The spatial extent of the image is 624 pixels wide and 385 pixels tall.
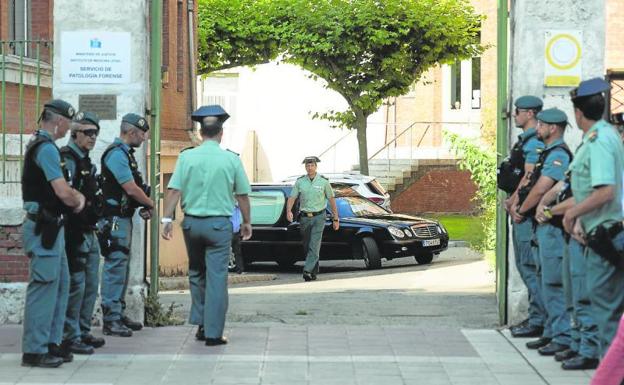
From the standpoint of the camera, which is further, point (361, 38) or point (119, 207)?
point (361, 38)

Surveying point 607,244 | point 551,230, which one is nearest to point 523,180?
point 551,230

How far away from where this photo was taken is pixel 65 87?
12062mm

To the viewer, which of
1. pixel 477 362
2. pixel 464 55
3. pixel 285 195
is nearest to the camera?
pixel 477 362

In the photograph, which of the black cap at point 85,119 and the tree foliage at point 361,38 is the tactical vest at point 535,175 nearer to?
the black cap at point 85,119

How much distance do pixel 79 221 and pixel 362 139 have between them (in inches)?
1174

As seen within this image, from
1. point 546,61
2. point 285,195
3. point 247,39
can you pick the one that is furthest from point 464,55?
point 546,61

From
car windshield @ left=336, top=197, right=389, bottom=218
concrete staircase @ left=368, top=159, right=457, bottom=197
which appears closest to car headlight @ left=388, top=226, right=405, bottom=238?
car windshield @ left=336, top=197, right=389, bottom=218

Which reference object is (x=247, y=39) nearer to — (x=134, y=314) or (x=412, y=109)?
(x=412, y=109)

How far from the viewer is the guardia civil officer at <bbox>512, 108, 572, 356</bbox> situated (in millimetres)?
10156

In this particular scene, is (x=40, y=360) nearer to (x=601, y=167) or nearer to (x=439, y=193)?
(x=601, y=167)

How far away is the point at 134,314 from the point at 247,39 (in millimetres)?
31042

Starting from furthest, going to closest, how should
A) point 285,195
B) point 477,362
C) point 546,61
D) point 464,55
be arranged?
1. point 464,55
2. point 285,195
3. point 546,61
4. point 477,362

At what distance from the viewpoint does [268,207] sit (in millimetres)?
22812

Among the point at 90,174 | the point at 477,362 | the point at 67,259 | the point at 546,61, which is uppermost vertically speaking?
the point at 546,61
